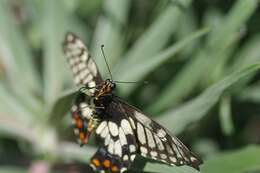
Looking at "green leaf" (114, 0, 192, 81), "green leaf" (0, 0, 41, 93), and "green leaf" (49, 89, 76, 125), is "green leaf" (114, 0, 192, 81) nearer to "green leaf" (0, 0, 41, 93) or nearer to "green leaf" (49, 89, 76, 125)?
"green leaf" (49, 89, 76, 125)

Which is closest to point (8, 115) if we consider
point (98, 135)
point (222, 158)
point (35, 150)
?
point (35, 150)

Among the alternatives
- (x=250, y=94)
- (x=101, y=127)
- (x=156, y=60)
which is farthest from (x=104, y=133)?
(x=250, y=94)

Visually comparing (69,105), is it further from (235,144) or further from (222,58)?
(235,144)

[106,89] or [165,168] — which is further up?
[106,89]

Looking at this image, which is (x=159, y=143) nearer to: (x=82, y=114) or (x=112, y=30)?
(x=82, y=114)

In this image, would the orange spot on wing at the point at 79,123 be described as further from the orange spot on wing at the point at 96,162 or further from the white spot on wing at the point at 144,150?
the white spot on wing at the point at 144,150

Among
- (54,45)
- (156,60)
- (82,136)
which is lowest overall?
(82,136)

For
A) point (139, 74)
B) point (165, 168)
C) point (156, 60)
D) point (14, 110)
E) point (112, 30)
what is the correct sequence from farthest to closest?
point (112, 30) < point (14, 110) < point (139, 74) < point (156, 60) < point (165, 168)
